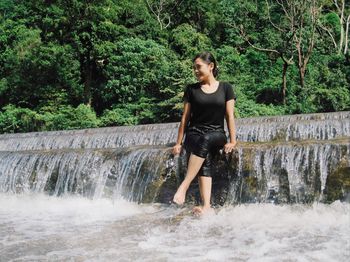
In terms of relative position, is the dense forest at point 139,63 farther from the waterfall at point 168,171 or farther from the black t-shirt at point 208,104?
the black t-shirt at point 208,104

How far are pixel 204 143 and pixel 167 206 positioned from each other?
1.13m

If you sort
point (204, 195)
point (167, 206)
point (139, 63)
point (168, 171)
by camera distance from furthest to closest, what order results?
1. point (139, 63)
2. point (168, 171)
3. point (167, 206)
4. point (204, 195)

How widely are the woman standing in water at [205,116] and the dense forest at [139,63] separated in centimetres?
1301

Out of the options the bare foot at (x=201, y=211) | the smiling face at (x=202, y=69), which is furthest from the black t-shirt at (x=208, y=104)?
the bare foot at (x=201, y=211)

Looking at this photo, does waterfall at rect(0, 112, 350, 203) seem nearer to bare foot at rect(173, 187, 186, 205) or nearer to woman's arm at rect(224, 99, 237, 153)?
woman's arm at rect(224, 99, 237, 153)

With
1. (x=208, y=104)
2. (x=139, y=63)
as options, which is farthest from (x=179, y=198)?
(x=139, y=63)

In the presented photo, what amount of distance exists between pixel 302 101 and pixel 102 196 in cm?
1477

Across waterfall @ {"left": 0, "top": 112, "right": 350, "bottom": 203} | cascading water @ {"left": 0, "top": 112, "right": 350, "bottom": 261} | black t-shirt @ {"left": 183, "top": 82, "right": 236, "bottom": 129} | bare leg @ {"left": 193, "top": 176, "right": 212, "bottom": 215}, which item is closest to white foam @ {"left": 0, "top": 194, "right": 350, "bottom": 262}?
cascading water @ {"left": 0, "top": 112, "right": 350, "bottom": 261}

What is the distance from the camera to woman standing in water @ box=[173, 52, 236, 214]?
4062mm

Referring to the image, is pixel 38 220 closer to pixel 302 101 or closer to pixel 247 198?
pixel 247 198

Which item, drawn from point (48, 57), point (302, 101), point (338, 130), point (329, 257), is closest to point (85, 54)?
point (48, 57)

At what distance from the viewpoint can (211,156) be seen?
4.24 meters

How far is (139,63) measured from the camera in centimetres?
2061

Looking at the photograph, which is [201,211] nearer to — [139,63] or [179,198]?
[179,198]
